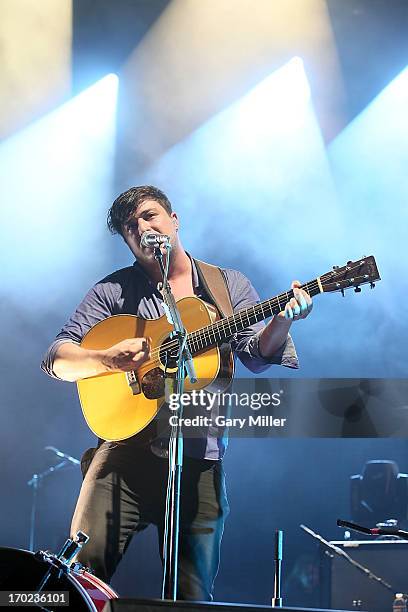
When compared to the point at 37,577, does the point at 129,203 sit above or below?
above

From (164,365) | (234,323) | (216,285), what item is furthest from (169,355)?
(216,285)

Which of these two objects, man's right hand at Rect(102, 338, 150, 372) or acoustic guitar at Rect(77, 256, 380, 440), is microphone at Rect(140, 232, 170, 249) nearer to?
acoustic guitar at Rect(77, 256, 380, 440)

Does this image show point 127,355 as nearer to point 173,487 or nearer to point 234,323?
point 234,323

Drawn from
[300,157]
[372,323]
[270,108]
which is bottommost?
[372,323]

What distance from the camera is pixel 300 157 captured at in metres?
4.93

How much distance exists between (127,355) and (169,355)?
283 millimetres

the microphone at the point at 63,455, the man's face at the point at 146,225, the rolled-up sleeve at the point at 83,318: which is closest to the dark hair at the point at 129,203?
the man's face at the point at 146,225

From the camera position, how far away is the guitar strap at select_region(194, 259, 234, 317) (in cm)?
436

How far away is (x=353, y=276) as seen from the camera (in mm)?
4000

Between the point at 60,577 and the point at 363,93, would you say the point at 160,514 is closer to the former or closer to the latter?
the point at 60,577

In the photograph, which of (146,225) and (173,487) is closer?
(173,487)

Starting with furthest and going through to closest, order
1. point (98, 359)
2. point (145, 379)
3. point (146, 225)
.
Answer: point (146, 225) → point (98, 359) → point (145, 379)

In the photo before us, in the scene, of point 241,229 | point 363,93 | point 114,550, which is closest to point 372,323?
point 241,229

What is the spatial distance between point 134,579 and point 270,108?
3.07 meters
